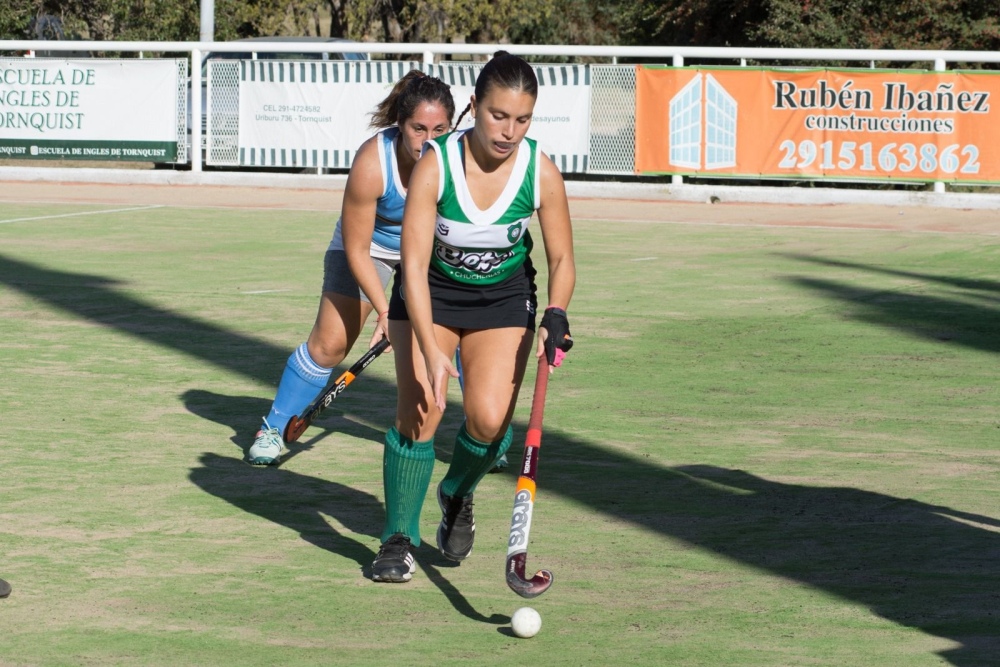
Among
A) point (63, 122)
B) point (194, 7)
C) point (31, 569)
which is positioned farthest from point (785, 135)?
point (194, 7)

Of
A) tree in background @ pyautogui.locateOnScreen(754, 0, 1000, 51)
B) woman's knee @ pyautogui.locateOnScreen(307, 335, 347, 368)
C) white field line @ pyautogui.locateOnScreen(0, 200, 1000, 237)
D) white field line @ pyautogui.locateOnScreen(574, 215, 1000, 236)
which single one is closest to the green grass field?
woman's knee @ pyautogui.locateOnScreen(307, 335, 347, 368)

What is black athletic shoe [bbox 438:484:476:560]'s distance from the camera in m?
5.71

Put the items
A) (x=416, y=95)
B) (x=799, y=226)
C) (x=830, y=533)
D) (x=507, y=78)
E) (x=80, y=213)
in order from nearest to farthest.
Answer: (x=507, y=78)
(x=830, y=533)
(x=416, y=95)
(x=799, y=226)
(x=80, y=213)

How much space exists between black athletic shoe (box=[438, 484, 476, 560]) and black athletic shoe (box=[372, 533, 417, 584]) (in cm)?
20

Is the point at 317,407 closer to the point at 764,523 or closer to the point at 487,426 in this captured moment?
the point at 487,426

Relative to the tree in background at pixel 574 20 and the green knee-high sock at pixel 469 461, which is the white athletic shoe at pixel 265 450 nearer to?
the green knee-high sock at pixel 469 461


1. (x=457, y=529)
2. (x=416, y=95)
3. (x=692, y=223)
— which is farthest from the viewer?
(x=692, y=223)

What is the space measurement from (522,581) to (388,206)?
244 centimetres

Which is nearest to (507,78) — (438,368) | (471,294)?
(471,294)

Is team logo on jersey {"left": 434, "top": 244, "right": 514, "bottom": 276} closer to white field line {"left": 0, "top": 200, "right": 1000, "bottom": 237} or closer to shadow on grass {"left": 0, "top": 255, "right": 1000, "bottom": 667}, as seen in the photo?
shadow on grass {"left": 0, "top": 255, "right": 1000, "bottom": 667}

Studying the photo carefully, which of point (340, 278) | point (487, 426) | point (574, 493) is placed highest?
point (340, 278)

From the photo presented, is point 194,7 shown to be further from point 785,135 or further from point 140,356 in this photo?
point 140,356

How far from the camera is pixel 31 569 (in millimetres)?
5602

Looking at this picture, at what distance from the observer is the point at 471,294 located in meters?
5.52
